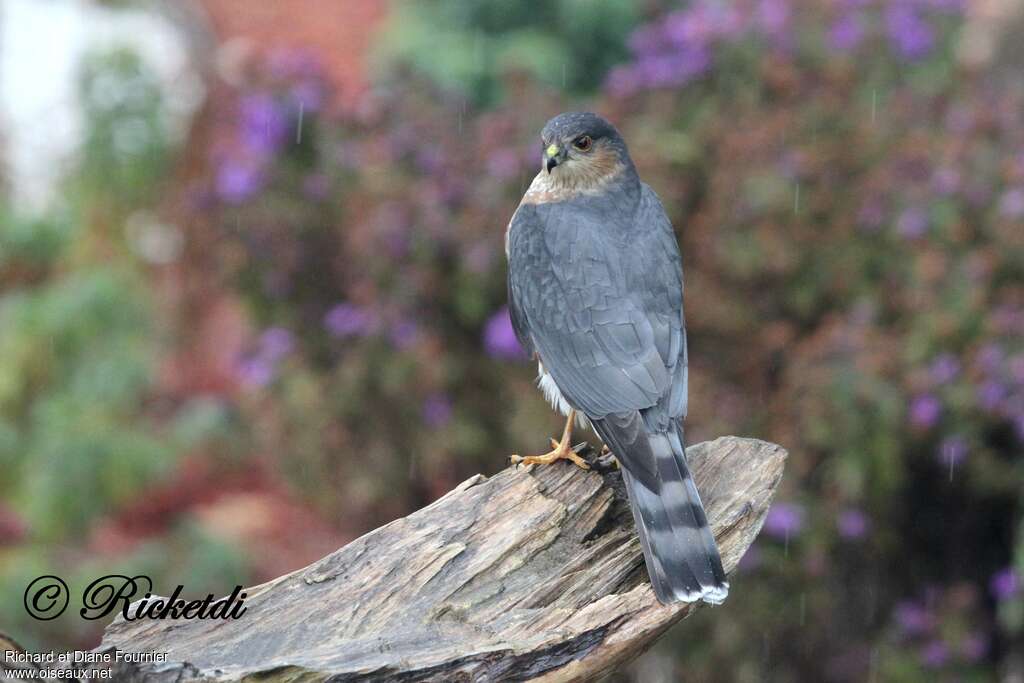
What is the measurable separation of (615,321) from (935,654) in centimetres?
230

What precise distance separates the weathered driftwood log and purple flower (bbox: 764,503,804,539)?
1379mm

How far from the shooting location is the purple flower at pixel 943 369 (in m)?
4.88

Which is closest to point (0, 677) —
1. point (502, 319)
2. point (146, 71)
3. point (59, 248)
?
point (502, 319)

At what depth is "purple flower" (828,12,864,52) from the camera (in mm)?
6332

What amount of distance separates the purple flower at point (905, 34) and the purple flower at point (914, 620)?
8.95 feet

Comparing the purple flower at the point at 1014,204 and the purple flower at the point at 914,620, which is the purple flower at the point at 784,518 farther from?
the purple flower at the point at 1014,204

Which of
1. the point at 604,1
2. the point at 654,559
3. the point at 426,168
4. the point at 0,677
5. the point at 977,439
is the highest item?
the point at 604,1

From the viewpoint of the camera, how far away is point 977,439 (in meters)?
4.98

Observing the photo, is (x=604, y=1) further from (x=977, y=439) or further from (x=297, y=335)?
(x=977, y=439)

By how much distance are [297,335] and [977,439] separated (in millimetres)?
2961

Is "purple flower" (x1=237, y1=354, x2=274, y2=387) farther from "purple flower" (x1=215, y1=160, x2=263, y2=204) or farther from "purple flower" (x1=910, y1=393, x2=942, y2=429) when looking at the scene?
"purple flower" (x1=910, y1=393, x2=942, y2=429)

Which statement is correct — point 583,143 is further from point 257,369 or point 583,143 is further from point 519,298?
point 257,369

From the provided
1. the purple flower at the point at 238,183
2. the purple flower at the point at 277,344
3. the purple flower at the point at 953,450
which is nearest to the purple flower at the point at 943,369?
the purple flower at the point at 953,450

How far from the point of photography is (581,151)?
403 centimetres
